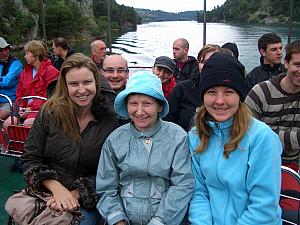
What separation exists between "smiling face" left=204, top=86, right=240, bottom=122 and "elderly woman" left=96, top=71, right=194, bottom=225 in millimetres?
300

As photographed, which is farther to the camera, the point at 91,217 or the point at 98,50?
the point at 98,50

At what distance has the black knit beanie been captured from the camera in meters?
1.82

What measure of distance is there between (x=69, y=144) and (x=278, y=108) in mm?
1466

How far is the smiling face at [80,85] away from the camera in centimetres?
229

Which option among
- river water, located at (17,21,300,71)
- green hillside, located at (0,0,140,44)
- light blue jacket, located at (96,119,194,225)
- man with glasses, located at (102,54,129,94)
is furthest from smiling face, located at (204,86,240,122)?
green hillside, located at (0,0,140,44)

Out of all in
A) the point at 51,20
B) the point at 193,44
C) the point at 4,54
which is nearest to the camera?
the point at 4,54

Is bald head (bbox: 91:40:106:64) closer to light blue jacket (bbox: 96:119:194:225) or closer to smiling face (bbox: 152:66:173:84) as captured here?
smiling face (bbox: 152:66:173:84)

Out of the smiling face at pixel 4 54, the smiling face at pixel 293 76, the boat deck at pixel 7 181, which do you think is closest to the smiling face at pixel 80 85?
the smiling face at pixel 293 76

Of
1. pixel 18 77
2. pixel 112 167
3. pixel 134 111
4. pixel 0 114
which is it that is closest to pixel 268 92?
pixel 134 111

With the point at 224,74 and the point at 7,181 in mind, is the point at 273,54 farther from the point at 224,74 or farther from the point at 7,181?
the point at 7,181

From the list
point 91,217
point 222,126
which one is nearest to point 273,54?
point 222,126

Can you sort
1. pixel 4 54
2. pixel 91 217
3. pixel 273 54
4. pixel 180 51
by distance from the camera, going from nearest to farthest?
1. pixel 91 217
2. pixel 273 54
3. pixel 4 54
4. pixel 180 51

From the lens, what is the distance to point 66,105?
7.55ft

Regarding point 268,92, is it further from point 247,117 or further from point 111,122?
point 111,122
